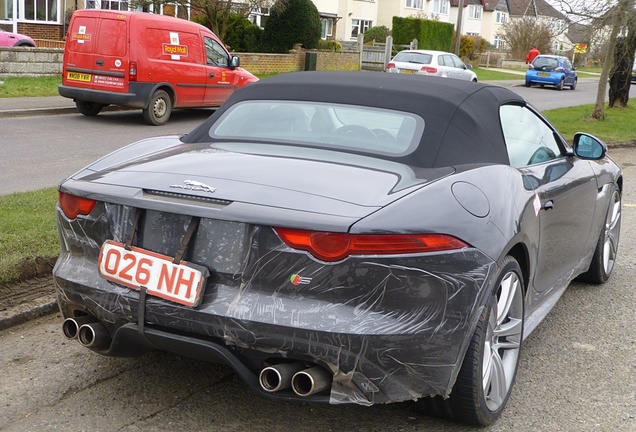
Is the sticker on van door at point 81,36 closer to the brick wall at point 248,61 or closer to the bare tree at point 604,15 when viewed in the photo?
the brick wall at point 248,61

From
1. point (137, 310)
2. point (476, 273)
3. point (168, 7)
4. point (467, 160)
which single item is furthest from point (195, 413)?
point (168, 7)

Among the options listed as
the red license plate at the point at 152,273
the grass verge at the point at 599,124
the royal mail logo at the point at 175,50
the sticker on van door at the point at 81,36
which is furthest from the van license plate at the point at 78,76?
the red license plate at the point at 152,273

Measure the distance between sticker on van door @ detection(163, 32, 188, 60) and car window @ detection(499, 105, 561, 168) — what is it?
11.7m

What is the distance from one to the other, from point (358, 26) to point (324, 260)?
6253 centimetres

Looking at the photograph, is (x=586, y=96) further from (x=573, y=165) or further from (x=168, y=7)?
(x=573, y=165)

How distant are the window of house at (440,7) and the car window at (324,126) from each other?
247 ft

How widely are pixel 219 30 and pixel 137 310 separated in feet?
98.6

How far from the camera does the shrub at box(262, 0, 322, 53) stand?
3503 cm

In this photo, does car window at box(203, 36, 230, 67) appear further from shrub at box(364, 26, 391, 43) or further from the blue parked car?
shrub at box(364, 26, 391, 43)

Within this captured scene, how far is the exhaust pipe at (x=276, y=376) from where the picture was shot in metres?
3.15

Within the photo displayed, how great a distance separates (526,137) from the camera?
4770 mm

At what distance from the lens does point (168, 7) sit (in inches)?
1519

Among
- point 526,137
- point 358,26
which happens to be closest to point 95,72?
point 526,137

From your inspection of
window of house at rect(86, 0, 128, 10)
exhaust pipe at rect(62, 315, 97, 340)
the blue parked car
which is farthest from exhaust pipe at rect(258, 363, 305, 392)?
the blue parked car
